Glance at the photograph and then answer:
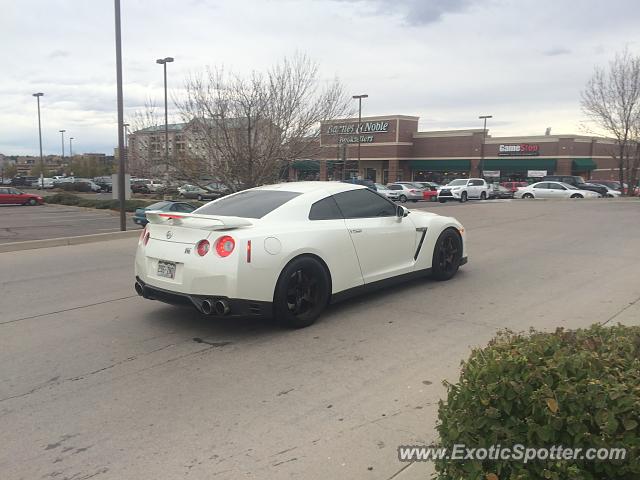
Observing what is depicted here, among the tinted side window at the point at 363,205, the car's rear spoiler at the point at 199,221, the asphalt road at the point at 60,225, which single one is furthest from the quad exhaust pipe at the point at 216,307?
the asphalt road at the point at 60,225

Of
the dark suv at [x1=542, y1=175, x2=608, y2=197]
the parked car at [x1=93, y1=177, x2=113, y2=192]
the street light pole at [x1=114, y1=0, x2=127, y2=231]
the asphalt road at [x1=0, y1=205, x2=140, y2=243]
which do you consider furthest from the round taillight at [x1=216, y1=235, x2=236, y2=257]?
the parked car at [x1=93, y1=177, x2=113, y2=192]

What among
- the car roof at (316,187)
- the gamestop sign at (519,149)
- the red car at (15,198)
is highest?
the gamestop sign at (519,149)

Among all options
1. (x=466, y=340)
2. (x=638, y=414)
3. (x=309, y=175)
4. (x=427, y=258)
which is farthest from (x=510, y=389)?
(x=309, y=175)

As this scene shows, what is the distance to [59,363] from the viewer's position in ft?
15.1

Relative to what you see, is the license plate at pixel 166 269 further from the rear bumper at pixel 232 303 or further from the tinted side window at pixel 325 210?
the tinted side window at pixel 325 210

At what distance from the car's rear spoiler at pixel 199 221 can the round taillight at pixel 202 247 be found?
14 cm

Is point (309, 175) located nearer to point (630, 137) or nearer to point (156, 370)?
point (630, 137)

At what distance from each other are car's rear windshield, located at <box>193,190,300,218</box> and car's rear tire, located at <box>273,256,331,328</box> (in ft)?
2.32

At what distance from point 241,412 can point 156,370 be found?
3.72 feet

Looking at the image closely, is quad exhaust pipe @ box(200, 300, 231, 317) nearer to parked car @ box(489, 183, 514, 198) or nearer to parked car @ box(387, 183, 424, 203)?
parked car @ box(387, 183, 424, 203)

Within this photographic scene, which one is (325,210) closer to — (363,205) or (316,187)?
(316,187)

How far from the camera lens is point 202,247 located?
5141mm

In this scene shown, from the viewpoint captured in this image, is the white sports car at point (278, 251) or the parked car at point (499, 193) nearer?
the white sports car at point (278, 251)

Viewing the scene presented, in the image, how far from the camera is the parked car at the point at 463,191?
37.5 metres
